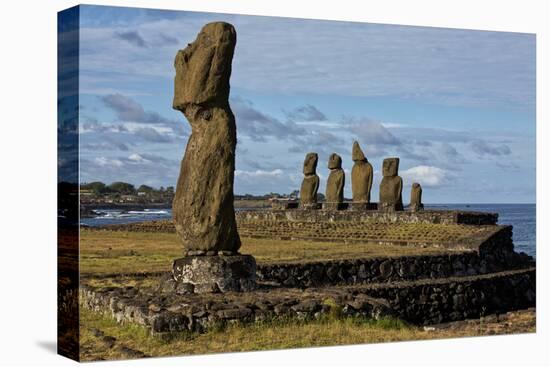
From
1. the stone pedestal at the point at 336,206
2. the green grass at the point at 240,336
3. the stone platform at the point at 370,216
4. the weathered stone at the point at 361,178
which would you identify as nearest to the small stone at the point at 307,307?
the green grass at the point at 240,336

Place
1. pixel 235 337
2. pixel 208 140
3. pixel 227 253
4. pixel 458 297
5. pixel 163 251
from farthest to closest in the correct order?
pixel 163 251 < pixel 458 297 < pixel 227 253 < pixel 208 140 < pixel 235 337

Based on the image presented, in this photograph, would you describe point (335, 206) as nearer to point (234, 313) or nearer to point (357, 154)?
point (357, 154)

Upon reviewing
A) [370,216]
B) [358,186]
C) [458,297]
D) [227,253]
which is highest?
[358,186]

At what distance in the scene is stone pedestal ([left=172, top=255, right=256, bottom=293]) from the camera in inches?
695

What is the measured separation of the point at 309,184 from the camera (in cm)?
4744

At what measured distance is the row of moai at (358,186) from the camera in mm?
42438

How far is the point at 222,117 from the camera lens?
702 inches

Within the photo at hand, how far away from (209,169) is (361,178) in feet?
88.5

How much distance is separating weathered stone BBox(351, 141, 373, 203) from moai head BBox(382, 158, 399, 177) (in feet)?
4.76

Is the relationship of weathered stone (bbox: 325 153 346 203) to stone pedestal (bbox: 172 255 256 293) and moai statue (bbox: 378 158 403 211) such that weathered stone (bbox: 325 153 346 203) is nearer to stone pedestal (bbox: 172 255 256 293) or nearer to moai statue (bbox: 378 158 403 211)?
moai statue (bbox: 378 158 403 211)

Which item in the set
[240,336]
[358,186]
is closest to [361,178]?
[358,186]

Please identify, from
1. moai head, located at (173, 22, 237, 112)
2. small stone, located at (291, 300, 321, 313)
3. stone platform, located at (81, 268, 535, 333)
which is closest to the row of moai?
stone platform, located at (81, 268, 535, 333)

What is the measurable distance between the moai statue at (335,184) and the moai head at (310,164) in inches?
53.1

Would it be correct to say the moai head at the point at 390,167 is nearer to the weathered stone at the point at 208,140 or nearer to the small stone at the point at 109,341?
the weathered stone at the point at 208,140
